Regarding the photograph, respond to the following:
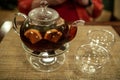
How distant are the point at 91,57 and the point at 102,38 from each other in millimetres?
134

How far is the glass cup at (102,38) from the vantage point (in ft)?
2.81

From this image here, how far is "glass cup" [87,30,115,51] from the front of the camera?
33.8 inches

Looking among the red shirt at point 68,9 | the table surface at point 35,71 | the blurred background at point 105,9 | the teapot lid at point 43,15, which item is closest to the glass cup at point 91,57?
the table surface at point 35,71

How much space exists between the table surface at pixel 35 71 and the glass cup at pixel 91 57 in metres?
0.02

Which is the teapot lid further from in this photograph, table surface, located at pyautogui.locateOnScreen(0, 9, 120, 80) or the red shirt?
the red shirt

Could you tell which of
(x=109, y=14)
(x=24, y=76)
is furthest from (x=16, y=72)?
(x=109, y=14)

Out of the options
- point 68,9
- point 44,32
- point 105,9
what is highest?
point 44,32

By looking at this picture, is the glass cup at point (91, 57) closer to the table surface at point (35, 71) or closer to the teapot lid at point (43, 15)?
the table surface at point (35, 71)

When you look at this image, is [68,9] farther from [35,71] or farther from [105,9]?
[105,9]

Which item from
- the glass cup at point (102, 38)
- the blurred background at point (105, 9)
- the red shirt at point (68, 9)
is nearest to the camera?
the glass cup at point (102, 38)

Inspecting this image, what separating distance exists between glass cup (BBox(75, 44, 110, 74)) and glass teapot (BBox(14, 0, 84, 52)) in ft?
0.37

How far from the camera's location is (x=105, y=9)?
203 centimetres

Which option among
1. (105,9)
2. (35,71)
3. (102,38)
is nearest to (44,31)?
(35,71)

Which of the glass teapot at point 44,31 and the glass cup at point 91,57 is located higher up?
the glass teapot at point 44,31
